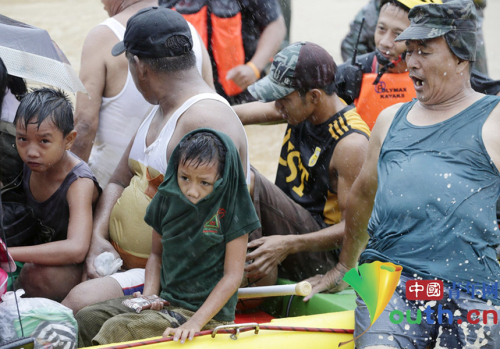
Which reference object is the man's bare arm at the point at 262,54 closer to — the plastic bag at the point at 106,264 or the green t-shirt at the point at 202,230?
the plastic bag at the point at 106,264

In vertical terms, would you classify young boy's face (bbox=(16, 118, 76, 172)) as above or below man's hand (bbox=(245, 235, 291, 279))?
above

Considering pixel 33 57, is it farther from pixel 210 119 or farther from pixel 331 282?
pixel 331 282

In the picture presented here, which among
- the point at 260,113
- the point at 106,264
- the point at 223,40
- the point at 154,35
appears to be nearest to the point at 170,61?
the point at 154,35

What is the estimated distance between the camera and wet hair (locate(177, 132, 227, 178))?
2775 mm

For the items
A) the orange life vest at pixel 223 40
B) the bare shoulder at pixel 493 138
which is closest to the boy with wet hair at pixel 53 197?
the bare shoulder at pixel 493 138

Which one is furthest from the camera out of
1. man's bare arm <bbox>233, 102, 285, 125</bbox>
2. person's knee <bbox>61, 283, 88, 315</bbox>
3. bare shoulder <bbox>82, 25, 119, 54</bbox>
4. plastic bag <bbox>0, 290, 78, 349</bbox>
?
man's bare arm <bbox>233, 102, 285, 125</bbox>

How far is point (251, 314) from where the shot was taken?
12.5ft

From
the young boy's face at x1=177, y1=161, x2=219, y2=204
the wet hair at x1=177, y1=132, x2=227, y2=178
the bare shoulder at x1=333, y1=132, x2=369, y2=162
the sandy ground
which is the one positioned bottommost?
the sandy ground

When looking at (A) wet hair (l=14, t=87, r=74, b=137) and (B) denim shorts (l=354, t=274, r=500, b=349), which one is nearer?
(B) denim shorts (l=354, t=274, r=500, b=349)

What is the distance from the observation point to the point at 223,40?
234 inches

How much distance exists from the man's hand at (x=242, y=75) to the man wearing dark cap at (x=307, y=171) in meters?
1.52

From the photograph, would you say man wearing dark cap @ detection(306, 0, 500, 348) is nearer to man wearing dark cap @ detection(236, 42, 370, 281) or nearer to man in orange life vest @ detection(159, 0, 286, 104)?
man wearing dark cap @ detection(236, 42, 370, 281)

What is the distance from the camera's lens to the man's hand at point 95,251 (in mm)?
3262

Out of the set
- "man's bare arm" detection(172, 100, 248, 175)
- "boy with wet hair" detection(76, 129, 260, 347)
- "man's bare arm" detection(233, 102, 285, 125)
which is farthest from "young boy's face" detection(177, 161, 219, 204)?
"man's bare arm" detection(233, 102, 285, 125)
